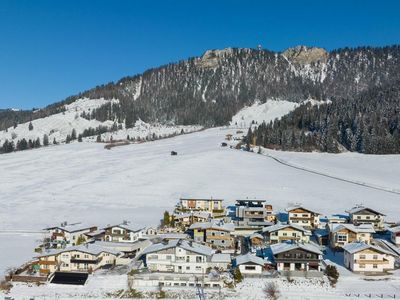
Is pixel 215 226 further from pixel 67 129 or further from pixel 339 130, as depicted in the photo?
pixel 67 129

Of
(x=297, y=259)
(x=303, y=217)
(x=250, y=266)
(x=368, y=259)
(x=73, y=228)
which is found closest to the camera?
(x=250, y=266)

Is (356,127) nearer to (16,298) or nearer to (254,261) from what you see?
(254,261)

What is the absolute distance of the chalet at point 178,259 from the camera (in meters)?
33.5

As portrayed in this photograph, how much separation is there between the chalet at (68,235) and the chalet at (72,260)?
5.36 meters

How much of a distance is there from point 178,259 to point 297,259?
29.4 feet

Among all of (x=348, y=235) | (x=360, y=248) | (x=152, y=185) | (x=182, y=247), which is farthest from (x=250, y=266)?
(x=152, y=185)

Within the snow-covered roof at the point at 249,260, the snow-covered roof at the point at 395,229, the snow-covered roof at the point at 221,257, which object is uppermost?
the snow-covered roof at the point at 395,229

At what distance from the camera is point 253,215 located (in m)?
48.2

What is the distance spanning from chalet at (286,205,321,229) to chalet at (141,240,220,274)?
51.5 feet

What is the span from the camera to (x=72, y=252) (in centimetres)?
3447

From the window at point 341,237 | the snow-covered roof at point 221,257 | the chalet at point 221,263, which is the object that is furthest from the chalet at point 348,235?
the chalet at point 221,263

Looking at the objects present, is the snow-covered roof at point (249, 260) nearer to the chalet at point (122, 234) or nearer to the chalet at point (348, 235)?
the chalet at point (348, 235)

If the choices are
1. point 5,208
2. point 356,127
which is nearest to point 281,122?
point 356,127

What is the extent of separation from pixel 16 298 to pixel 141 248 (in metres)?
13.3
